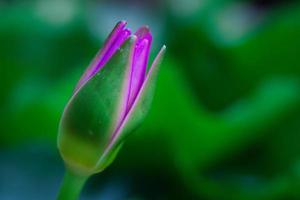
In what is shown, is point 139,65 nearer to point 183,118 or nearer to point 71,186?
point 71,186

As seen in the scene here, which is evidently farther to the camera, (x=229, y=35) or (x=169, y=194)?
(x=229, y=35)

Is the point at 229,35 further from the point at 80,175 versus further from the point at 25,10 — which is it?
→ the point at 80,175

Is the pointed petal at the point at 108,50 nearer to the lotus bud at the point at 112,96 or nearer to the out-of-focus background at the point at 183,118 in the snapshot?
the lotus bud at the point at 112,96

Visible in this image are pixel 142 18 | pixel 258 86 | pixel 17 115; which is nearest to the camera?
pixel 17 115

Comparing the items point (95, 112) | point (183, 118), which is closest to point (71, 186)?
point (95, 112)

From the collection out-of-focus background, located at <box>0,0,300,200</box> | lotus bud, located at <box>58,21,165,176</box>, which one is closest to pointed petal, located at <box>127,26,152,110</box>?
lotus bud, located at <box>58,21,165,176</box>

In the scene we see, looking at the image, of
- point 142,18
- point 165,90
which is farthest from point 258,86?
point 142,18

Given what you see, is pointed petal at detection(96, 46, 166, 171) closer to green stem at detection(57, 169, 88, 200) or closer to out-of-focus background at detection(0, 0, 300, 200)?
green stem at detection(57, 169, 88, 200)
